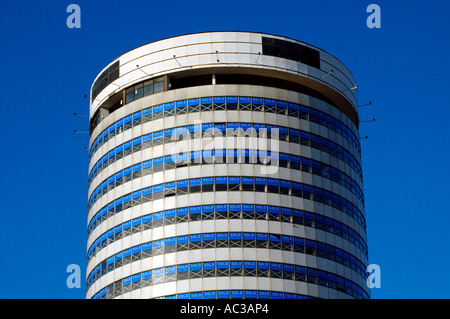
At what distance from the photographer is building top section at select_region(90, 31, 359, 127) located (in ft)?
472

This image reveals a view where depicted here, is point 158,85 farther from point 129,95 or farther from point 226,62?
point 226,62

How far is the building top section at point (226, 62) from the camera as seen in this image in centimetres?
14375

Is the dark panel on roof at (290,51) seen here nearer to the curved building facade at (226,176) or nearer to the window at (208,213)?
the curved building facade at (226,176)

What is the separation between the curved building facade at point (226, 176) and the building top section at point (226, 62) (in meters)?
0.21

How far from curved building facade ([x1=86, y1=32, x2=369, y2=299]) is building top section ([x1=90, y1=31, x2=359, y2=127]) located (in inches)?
8.1

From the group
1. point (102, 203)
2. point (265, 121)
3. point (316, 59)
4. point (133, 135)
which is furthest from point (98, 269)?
point (316, 59)

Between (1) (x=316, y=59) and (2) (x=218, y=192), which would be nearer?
(2) (x=218, y=192)

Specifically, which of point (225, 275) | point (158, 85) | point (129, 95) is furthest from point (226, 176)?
point (129, 95)

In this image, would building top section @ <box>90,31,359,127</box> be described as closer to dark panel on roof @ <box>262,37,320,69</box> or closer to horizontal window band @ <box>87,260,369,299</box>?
dark panel on roof @ <box>262,37,320,69</box>

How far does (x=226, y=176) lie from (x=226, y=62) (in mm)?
18457

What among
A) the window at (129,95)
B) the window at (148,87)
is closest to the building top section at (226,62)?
the window at (129,95)

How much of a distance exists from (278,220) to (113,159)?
27.9 meters
